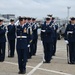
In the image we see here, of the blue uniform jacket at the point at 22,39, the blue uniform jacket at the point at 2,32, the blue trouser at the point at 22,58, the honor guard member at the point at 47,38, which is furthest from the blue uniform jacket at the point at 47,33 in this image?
the blue trouser at the point at 22,58

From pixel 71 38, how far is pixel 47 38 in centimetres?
99

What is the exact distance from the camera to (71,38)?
536 inches

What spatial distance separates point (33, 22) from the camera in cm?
1647

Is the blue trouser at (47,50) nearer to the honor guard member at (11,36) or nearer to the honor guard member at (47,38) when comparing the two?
the honor guard member at (47,38)

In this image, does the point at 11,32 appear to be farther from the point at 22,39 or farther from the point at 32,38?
the point at 22,39

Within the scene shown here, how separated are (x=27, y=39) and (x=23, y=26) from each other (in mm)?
466

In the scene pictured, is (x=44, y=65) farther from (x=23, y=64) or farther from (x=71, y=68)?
(x=23, y=64)

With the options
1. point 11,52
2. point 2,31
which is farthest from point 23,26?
point 11,52

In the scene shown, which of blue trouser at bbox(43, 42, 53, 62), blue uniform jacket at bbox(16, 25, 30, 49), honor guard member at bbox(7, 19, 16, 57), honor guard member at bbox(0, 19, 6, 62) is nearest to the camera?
blue uniform jacket at bbox(16, 25, 30, 49)

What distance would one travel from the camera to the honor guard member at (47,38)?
1375cm

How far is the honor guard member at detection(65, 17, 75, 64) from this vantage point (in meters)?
13.5

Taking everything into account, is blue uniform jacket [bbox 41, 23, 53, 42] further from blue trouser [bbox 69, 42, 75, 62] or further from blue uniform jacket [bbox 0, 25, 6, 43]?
blue uniform jacket [bbox 0, 25, 6, 43]

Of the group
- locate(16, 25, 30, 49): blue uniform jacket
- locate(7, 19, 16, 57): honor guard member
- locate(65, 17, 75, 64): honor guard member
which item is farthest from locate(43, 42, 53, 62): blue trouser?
locate(16, 25, 30, 49): blue uniform jacket

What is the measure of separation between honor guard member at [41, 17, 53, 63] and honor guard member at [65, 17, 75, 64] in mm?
706
